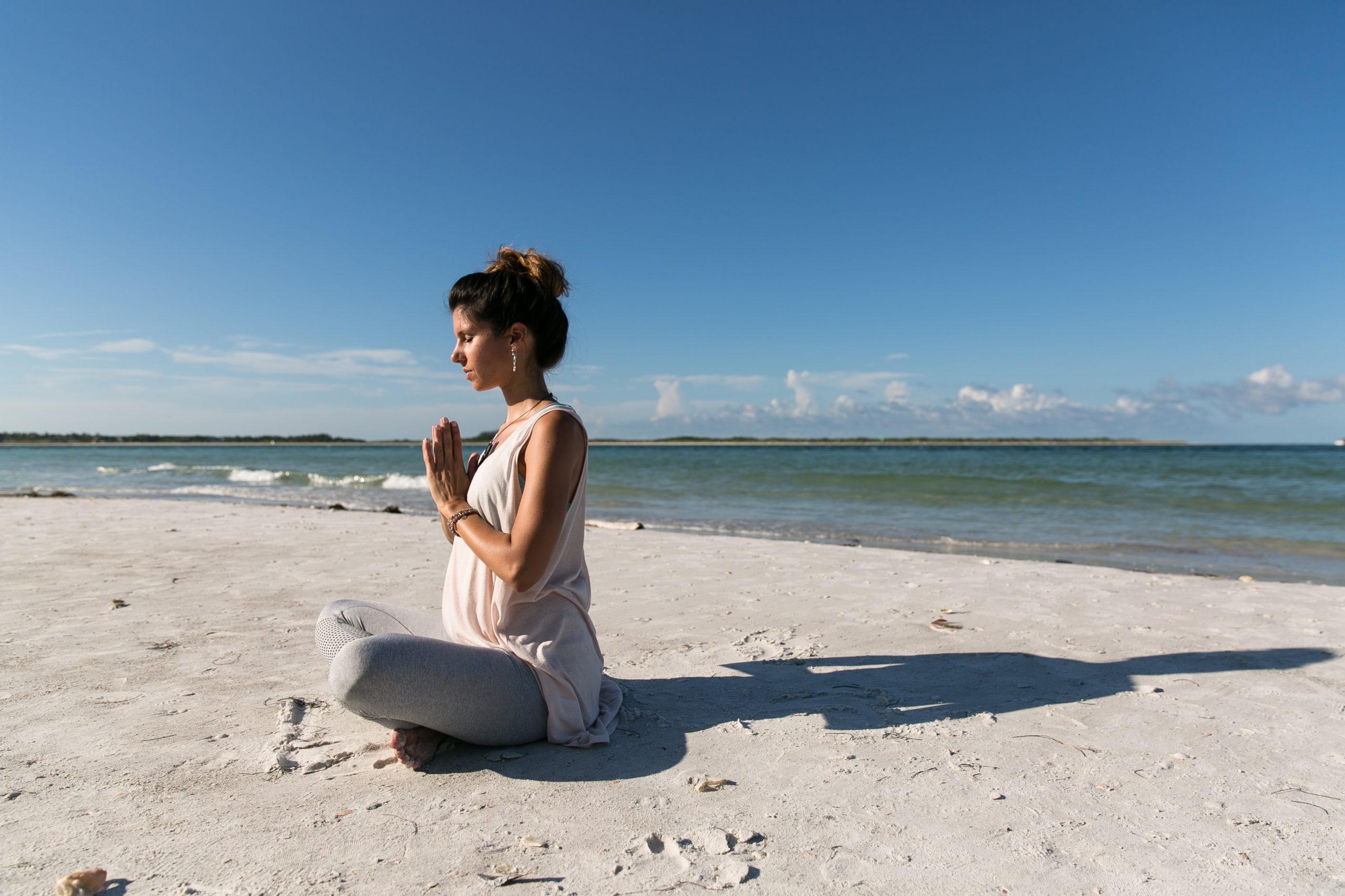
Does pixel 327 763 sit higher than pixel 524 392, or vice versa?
pixel 524 392

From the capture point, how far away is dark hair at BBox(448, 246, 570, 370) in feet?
8.48

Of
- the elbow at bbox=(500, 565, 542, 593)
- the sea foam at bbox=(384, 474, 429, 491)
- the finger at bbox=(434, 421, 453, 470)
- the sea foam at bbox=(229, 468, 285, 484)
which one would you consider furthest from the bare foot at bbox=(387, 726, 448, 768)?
the sea foam at bbox=(229, 468, 285, 484)

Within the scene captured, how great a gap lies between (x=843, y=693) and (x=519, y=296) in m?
2.24

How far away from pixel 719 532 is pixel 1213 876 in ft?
30.9

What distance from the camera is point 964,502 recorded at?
1609cm

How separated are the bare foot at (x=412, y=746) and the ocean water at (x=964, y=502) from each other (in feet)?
26.1

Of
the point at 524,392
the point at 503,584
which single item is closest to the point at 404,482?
the point at 524,392

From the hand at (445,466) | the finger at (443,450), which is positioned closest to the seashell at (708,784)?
the hand at (445,466)

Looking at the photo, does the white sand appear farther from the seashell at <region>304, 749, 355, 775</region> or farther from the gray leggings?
the gray leggings

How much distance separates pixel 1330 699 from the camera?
3371 millimetres

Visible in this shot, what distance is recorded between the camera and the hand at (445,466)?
257 cm

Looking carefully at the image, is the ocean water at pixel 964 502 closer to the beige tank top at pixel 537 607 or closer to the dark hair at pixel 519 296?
the beige tank top at pixel 537 607

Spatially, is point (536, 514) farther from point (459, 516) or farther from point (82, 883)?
point (82, 883)

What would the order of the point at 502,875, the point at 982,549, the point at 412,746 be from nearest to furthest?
the point at 502,875
the point at 412,746
the point at 982,549
